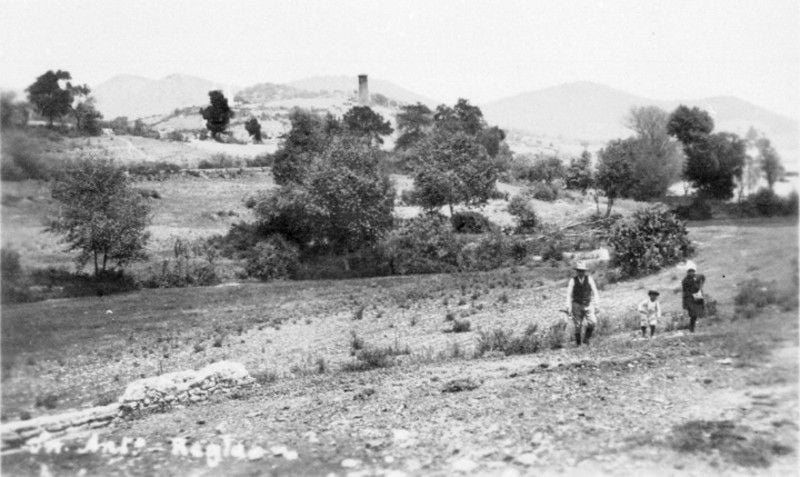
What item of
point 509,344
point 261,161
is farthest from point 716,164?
point 509,344

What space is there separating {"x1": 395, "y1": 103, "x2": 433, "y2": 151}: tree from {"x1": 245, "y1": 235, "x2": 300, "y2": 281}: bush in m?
46.4

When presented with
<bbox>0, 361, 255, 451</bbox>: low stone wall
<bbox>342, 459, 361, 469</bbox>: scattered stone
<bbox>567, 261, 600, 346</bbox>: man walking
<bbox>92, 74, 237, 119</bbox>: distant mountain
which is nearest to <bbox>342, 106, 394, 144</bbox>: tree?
<bbox>567, 261, 600, 346</bbox>: man walking

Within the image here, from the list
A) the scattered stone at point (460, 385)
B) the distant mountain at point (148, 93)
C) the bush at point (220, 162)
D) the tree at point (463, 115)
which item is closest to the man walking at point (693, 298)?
the scattered stone at point (460, 385)

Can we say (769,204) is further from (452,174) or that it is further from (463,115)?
(463,115)

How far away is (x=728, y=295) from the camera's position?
16.8 m

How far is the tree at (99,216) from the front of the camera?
109 ft

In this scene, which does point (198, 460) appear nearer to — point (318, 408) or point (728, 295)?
point (318, 408)

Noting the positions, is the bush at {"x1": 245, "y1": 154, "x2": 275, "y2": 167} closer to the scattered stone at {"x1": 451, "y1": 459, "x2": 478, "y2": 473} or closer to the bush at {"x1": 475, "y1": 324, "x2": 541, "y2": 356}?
the bush at {"x1": 475, "y1": 324, "x2": 541, "y2": 356}

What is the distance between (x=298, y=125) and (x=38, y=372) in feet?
122

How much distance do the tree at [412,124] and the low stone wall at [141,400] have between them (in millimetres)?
72327

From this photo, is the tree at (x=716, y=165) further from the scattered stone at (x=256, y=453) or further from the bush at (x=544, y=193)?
the scattered stone at (x=256, y=453)

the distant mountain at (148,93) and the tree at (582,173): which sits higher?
the distant mountain at (148,93)

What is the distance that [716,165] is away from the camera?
49281 millimetres

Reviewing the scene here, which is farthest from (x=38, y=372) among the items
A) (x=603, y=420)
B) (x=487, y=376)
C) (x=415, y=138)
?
(x=415, y=138)
